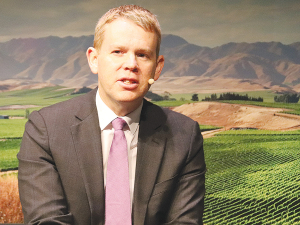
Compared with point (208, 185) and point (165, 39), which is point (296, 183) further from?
point (165, 39)

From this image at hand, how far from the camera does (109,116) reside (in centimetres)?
134

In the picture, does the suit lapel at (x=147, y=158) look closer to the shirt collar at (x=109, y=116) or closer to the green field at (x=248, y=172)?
the shirt collar at (x=109, y=116)

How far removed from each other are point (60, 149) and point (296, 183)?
310cm

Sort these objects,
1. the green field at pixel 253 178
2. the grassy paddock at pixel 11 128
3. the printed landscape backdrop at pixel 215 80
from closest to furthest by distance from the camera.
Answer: the green field at pixel 253 178, the printed landscape backdrop at pixel 215 80, the grassy paddock at pixel 11 128

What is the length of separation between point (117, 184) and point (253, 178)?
2665 millimetres

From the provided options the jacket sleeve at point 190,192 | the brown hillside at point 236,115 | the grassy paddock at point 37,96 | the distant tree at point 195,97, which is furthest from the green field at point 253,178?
the jacket sleeve at point 190,192

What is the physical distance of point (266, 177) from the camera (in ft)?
11.7

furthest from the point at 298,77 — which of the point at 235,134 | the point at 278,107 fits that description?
the point at 235,134

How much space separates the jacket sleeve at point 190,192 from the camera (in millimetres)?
1332

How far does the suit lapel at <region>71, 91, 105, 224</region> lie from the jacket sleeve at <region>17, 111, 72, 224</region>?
4.1 inches

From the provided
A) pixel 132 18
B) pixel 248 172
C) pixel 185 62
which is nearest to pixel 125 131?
pixel 132 18

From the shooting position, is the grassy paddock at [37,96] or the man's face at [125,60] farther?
the grassy paddock at [37,96]

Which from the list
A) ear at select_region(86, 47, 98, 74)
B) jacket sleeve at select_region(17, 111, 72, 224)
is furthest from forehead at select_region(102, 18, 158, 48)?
jacket sleeve at select_region(17, 111, 72, 224)

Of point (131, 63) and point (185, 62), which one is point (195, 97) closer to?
point (185, 62)
